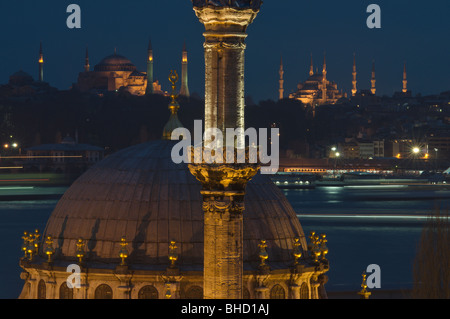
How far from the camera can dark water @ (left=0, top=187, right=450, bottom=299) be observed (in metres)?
51.5

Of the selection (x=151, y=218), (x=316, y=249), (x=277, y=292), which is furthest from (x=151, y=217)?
(x=316, y=249)

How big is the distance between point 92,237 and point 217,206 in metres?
4.07

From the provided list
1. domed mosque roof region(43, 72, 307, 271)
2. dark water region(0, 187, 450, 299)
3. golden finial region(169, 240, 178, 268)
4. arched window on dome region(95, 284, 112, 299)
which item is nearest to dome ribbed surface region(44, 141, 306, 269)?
domed mosque roof region(43, 72, 307, 271)

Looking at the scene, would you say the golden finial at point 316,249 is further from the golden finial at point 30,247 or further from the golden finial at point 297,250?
the golden finial at point 30,247

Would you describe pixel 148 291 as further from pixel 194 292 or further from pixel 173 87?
pixel 173 87

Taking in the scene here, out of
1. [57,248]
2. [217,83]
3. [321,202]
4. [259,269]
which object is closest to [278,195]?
[259,269]

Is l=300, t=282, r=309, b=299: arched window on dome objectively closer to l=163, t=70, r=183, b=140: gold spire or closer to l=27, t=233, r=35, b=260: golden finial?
l=163, t=70, r=183, b=140: gold spire

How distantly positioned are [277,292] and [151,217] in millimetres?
2027

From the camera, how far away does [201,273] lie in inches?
704

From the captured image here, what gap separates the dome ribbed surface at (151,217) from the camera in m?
18.4

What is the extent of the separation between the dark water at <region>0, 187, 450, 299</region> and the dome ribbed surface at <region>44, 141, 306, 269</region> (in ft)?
68.0

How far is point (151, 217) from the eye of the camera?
18.5 metres

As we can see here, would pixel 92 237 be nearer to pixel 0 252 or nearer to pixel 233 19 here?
pixel 233 19
